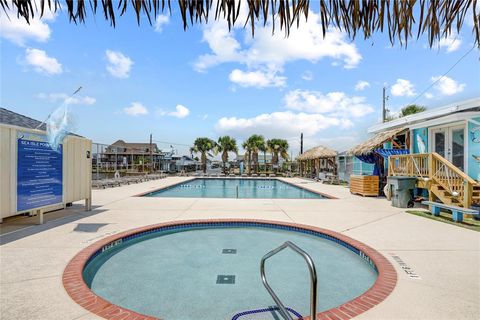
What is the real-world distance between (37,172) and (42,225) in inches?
55.5

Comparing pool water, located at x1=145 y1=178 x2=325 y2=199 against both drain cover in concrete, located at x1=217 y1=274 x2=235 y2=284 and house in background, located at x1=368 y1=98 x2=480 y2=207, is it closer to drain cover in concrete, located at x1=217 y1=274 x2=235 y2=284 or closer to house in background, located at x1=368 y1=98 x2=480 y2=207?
house in background, located at x1=368 y1=98 x2=480 y2=207

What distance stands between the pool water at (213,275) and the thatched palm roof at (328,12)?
12.2ft

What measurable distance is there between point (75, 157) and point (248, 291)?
7314 mm

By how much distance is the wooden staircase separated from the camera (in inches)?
327

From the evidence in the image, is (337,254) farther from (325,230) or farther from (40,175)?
(40,175)

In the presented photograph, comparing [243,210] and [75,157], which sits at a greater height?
[75,157]

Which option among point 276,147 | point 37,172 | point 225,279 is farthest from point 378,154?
point 276,147

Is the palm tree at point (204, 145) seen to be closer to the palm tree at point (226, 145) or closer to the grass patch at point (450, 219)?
the palm tree at point (226, 145)

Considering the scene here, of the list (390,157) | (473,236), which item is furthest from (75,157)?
(390,157)

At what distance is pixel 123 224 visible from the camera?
284 inches

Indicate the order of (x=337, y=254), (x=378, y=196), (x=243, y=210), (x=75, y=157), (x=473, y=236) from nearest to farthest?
(x=337, y=254), (x=473, y=236), (x=75, y=157), (x=243, y=210), (x=378, y=196)

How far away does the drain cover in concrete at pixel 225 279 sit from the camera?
4.68 meters

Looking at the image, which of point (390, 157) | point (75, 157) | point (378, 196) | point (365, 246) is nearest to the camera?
point (365, 246)

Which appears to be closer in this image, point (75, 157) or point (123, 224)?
point (123, 224)
